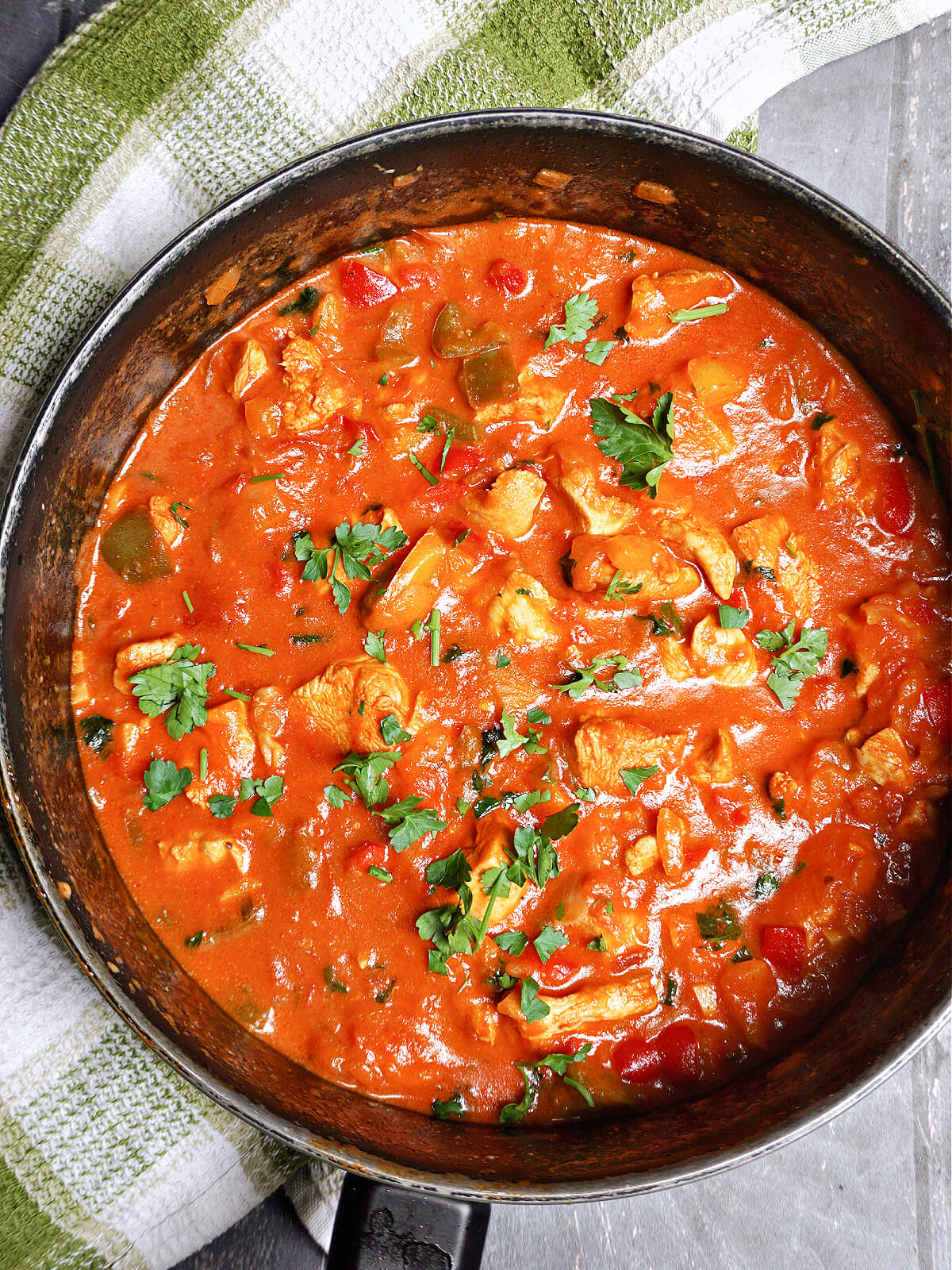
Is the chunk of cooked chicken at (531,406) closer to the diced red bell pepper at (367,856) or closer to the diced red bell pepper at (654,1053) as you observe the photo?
the diced red bell pepper at (367,856)

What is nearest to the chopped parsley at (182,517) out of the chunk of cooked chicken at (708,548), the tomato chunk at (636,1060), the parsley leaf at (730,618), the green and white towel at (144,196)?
the green and white towel at (144,196)

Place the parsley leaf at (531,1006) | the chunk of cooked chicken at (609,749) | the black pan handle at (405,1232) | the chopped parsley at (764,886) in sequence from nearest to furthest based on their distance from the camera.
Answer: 1. the black pan handle at (405,1232)
2. the parsley leaf at (531,1006)
3. the chunk of cooked chicken at (609,749)
4. the chopped parsley at (764,886)

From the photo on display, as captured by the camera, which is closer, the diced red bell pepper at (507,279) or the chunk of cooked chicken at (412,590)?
the chunk of cooked chicken at (412,590)

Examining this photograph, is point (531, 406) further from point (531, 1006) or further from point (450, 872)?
point (531, 1006)

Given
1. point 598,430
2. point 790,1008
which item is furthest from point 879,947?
point 598,430

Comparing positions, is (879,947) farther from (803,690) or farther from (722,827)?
(803,690)

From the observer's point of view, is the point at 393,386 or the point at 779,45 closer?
the point at 393,386
